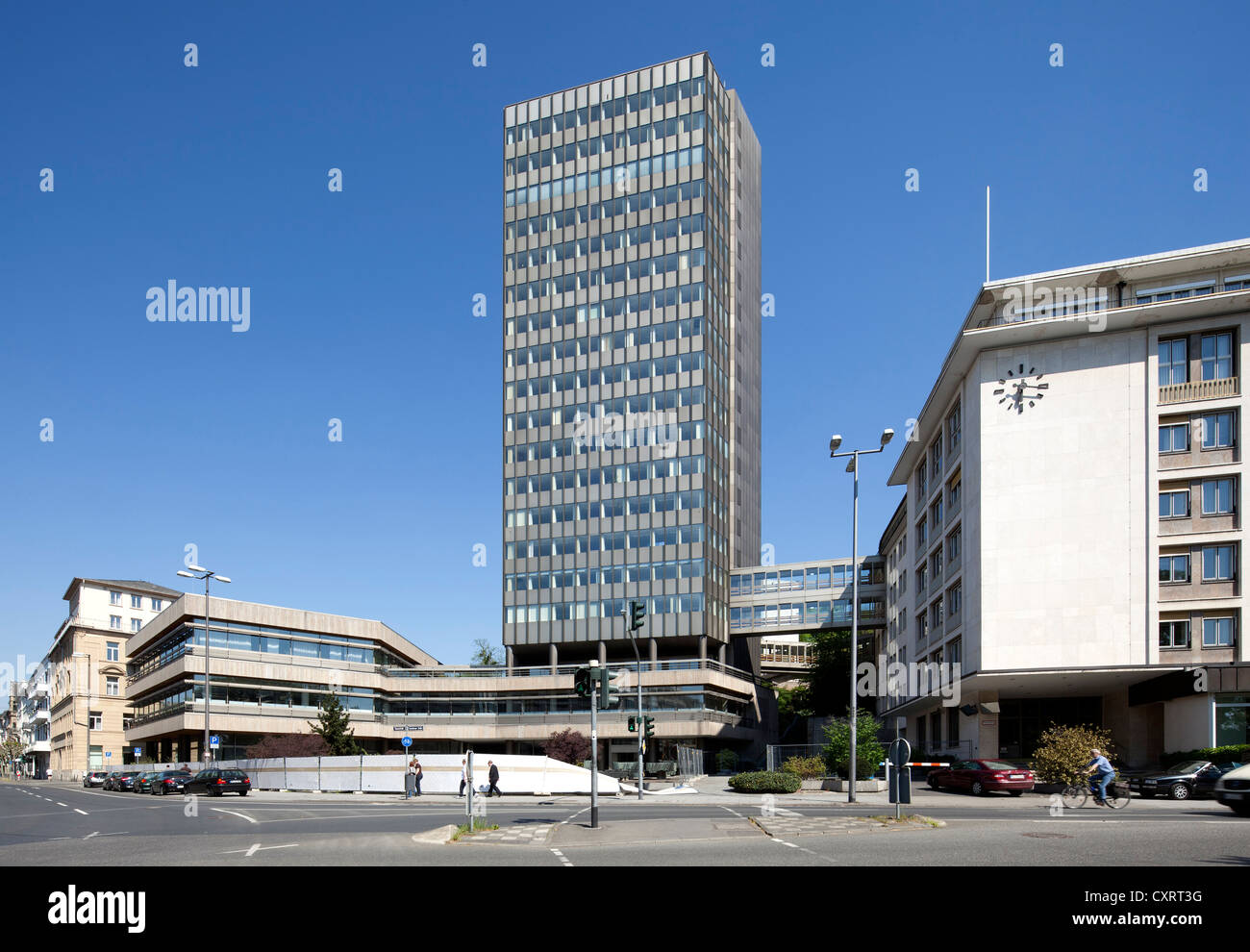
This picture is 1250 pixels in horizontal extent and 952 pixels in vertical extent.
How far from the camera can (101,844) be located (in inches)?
792

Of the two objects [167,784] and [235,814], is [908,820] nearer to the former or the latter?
[235,814]

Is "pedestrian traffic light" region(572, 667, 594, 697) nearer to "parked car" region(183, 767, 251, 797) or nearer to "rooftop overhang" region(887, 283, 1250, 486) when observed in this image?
"parked car" region(183, 767, 251, 797)

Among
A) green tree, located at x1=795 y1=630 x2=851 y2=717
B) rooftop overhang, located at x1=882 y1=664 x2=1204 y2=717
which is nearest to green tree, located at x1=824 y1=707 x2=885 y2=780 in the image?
rooftop overhang, located at x1=882 y1=664 x2=1204 y2=717

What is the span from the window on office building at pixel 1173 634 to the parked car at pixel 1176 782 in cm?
930

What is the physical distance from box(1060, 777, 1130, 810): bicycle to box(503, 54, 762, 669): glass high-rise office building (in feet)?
173

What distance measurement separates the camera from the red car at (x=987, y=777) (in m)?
35.4

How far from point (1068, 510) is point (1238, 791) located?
2368 cm

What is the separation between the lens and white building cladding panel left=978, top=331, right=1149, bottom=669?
1747 inches

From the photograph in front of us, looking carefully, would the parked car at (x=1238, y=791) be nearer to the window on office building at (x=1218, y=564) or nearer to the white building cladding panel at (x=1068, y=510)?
the white building cladding panel at (x=1068, y=510)

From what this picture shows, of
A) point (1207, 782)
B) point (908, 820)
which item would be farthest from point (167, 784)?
point (1207, 782)

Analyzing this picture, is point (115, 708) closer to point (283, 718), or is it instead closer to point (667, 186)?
point (283, 718)

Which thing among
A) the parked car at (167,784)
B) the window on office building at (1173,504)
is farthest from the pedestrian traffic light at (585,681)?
the parked car at (167,784)

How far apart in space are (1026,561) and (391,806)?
30604mm
